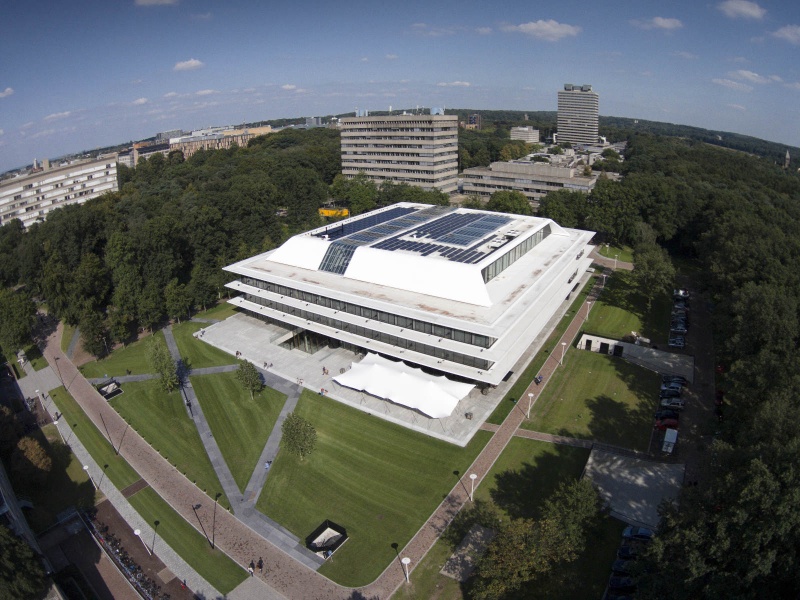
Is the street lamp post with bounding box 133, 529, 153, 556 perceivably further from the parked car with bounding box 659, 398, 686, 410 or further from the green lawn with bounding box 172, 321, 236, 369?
the parked car with bounding box 659, 398, 686, 410

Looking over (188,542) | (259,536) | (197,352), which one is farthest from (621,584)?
(197,352)

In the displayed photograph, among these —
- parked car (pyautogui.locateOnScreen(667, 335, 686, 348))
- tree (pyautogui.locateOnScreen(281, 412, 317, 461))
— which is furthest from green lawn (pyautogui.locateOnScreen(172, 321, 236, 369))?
parked car (pyautogui.locateOnScreen(667, 335, 686, 348))

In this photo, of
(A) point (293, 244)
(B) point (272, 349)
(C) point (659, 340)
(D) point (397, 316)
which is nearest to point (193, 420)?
(B) point (272, 349)

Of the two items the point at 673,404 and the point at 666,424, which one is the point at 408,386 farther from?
the point at 673,404

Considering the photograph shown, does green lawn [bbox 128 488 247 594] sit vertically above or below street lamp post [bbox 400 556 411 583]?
below

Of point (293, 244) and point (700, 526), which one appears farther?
point (293, 244)

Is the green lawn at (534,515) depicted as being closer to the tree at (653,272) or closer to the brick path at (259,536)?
the brick path at (259,536)

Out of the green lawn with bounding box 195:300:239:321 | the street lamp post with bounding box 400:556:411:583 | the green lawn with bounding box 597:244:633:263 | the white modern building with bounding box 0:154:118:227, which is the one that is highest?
the white modern building with bounding box 0:154:118:227

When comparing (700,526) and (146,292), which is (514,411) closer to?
(700,526)
